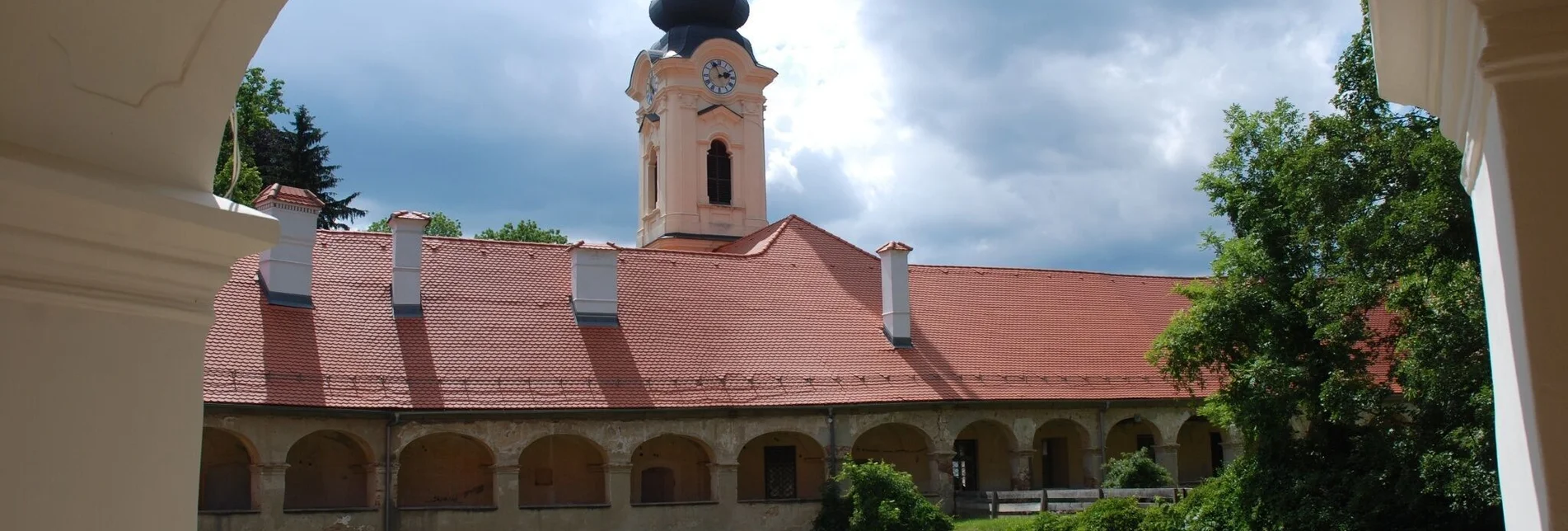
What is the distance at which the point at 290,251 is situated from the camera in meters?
24.4

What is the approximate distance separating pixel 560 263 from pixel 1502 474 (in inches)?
1015

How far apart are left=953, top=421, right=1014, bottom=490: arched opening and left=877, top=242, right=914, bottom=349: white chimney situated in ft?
8.73

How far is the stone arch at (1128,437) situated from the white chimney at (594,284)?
38.7 feet

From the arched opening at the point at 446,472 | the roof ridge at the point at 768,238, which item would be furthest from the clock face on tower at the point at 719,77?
the arched opening at the point at 446,472

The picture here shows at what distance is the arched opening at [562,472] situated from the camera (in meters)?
25.8

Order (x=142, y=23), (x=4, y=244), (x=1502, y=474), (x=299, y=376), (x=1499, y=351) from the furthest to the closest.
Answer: (x=299, y=376)
(x=1502, y=474)
(x=1499, y=351)
(x=142, y=23)
(x=4, y=244)

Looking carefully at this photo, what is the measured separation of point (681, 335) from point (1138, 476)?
9331 millimetres

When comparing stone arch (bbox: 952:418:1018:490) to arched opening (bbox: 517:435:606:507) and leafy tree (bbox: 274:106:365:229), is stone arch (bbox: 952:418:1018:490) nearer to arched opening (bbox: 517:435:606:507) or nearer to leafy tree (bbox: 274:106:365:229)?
arched opening (bbox: 517:435:606:507)

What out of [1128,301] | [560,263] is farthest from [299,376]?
[1128,301]

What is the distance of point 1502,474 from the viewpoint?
3572 millimetres

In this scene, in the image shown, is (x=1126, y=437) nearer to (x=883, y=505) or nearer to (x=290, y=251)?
(x=883, y=505)

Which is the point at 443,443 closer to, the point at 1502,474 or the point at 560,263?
the point at 560,263

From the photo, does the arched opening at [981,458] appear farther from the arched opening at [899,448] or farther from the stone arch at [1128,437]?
the stone arch at [1128,437]

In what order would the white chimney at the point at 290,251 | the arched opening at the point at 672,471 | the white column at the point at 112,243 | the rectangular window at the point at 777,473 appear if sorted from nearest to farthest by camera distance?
the white column at the point at 112,243
the white chimney at the point at 290,251
the arched opening at the point at 672,471
the rectangular window at the point at 777,473
